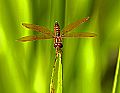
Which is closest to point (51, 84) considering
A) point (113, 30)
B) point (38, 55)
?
point (38, 55)

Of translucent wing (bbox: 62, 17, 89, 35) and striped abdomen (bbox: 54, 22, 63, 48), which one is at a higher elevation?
translucent wing (bbox: 62, 17, 89, 35)

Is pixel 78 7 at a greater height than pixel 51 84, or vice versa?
pixel 78 7

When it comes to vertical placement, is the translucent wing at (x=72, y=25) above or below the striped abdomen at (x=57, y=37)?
above

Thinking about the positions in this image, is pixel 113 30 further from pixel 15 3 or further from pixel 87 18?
pixel 15 3

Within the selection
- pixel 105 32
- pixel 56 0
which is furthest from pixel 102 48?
pixel 56 0

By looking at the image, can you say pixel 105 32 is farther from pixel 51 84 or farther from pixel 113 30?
pixel 51 84

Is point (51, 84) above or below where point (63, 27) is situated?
below
